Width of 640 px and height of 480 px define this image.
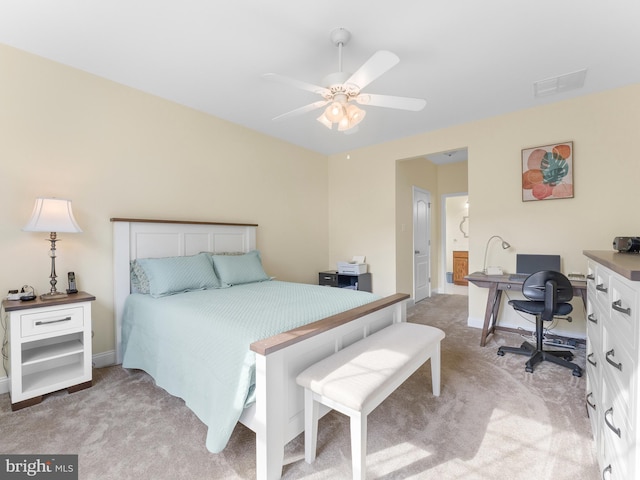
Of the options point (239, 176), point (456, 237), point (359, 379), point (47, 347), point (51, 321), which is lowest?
point (47, 347)

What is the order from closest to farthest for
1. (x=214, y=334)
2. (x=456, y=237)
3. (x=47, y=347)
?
(x=214, y=334), (x=47, y=347), (x=456, y=237)

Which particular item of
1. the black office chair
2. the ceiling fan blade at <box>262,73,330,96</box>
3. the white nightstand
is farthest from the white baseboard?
the black office chair

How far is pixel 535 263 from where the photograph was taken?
327 cm

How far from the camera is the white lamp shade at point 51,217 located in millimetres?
2104

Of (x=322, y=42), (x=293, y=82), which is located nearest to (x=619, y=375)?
(x=293, y=82)

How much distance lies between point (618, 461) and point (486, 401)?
103cm

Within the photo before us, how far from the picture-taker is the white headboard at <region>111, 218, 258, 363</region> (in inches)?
105

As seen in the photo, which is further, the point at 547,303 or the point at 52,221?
the point at 547,303

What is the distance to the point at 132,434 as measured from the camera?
5.60 ft

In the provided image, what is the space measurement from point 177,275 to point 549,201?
3.98 metres

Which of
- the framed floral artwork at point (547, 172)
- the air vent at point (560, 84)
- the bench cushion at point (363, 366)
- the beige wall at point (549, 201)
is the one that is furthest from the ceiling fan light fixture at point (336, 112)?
the framed floral artwork at point (547, 172)

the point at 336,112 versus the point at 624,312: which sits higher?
the point at 336,112

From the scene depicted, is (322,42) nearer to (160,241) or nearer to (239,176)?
(239,176)

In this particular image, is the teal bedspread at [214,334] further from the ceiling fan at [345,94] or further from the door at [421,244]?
the door at [421,244]
